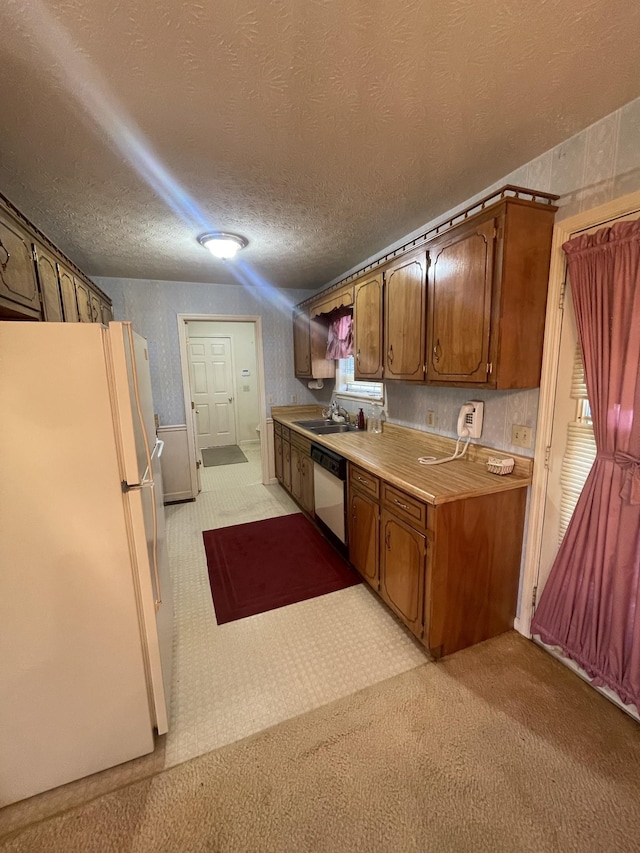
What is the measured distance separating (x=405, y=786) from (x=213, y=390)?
6.13 meters

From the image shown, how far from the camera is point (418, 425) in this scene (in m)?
2.74

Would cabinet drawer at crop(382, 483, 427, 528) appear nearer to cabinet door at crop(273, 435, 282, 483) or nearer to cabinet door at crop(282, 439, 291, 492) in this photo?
cabinet door at crop(282, 439, 291, 492)

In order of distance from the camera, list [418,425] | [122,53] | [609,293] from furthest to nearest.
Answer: [418,425], [609,293], [122,53]

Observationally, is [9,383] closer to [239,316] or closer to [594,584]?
[594,584]

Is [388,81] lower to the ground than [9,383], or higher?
higher

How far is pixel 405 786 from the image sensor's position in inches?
52.3

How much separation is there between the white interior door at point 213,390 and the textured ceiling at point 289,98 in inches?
166

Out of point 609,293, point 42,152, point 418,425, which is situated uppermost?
point 42,152

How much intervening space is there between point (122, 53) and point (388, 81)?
2.85ft

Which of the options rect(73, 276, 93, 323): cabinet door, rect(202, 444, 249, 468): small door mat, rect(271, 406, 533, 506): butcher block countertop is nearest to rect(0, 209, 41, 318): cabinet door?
rect(73, 276, 93, 323): cabinet door

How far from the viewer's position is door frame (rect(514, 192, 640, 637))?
1.54 m

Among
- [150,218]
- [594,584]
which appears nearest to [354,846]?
[594,584]

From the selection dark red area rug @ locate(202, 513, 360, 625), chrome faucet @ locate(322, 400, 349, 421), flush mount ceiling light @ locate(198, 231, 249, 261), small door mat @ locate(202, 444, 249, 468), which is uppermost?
flush mount ceiling light @ locate(198, 231, 249, 261)

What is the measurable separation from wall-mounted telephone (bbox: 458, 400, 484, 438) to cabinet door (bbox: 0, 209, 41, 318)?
2.33m
